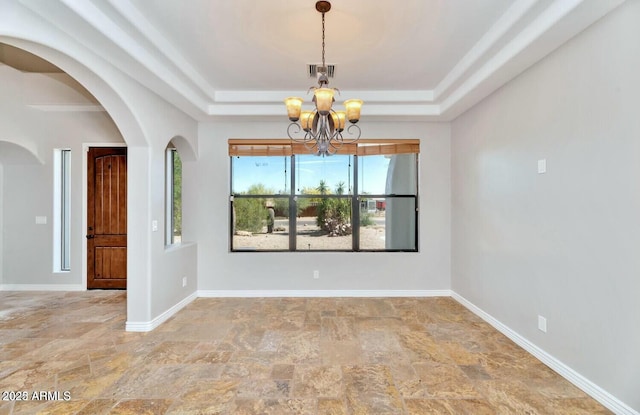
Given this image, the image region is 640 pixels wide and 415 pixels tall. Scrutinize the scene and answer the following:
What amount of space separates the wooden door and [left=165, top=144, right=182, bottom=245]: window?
2.23ft

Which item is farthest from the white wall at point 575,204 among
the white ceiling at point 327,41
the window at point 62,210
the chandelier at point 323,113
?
the window at point 62,210

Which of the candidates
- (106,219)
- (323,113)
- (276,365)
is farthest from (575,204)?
(106,219)

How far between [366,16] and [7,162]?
5.99m

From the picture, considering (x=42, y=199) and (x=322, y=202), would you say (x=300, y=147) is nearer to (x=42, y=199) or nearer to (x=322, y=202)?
(x=322, y=202)

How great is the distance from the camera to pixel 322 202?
5078 mm

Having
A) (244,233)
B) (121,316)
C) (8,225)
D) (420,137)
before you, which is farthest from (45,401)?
(420,137)

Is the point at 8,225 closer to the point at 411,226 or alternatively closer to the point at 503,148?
the point at 411,226

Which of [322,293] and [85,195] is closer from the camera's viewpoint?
[322,293]

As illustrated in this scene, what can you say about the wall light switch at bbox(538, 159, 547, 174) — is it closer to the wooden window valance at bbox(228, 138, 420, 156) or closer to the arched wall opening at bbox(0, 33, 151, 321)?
the wooden window valance at bbox(228, 138, 420, 156)

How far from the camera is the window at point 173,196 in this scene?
5.29 meters

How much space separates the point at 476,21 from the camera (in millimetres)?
2688

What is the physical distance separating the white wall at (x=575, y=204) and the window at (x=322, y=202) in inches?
58.2

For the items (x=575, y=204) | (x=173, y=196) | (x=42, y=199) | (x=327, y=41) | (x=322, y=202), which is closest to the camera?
(x=575, y=204)

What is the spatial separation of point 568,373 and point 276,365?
2.37 m
